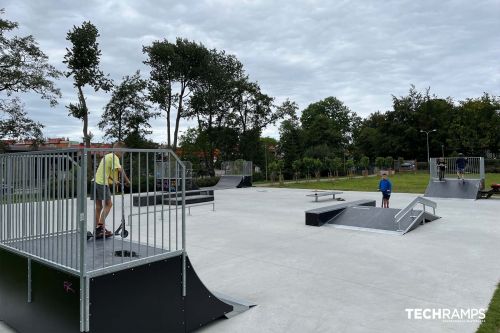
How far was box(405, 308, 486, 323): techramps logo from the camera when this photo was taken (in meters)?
3.96

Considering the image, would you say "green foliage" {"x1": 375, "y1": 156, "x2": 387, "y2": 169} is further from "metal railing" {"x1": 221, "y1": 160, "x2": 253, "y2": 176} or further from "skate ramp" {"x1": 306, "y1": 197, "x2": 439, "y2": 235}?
"skate ramp" {"x1": 306, "y1": 197, "x2": 439, "y2": 235}

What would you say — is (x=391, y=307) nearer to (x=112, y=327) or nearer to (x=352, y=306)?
(x=352, y=306)

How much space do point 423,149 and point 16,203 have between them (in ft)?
197

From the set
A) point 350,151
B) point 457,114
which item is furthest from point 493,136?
point 350,151

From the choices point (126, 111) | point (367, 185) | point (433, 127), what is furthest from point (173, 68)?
point (433, 127)

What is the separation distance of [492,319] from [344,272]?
2.22 metres

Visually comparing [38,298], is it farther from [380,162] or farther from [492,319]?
[380,162]

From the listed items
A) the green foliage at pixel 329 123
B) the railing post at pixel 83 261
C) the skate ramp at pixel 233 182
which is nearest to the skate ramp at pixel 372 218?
the railing post at pixel 83 261

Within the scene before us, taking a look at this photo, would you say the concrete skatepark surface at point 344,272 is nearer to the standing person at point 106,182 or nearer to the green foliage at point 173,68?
the standing person at point 106,182

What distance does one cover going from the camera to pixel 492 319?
388 centimetres

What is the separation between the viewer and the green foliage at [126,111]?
3033 centimetres

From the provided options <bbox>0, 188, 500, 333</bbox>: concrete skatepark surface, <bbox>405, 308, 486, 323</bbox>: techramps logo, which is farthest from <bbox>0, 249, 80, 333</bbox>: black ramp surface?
<bbox>405, 308, 486, 323</bbox>: techramps logo

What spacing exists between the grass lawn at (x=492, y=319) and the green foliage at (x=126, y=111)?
2987 cm

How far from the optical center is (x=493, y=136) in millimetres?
49344
